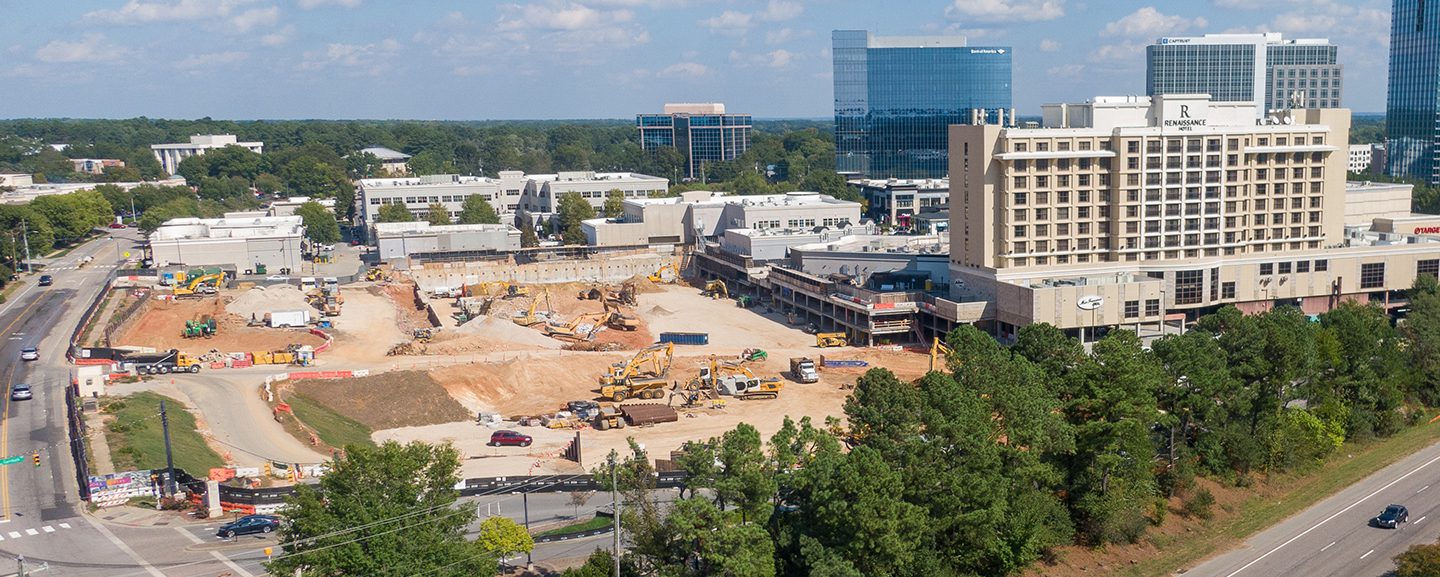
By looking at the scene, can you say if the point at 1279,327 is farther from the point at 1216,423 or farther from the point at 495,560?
the point at 495,560

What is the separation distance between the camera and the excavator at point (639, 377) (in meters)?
72.2

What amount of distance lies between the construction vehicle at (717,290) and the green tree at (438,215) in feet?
148

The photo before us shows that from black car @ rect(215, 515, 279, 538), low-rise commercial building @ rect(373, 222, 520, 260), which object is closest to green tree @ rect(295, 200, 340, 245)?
low-rise commercial building @ rect(373, 222, 520, 260)

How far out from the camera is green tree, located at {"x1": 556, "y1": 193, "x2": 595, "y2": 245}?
14338 centimetres

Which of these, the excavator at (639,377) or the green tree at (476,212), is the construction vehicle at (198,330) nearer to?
the excavator at (639,377)

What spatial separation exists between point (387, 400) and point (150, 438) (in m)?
15.4

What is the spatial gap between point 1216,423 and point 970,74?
141167mm

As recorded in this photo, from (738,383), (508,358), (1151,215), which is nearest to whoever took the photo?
(738,383)

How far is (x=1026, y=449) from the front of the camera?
46.2m

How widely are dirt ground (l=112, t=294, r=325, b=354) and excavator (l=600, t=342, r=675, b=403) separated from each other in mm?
26384

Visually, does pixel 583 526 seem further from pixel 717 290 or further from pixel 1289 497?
pixel 717 290

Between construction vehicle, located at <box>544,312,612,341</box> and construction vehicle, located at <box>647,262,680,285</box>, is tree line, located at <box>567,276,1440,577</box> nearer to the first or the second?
construction vehicle, located at <box>544,312,612,341</box>

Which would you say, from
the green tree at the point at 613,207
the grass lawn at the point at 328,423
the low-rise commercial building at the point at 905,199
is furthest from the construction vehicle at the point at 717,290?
the grass lawn at the point at 328,423

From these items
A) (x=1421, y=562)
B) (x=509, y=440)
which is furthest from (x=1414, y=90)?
(x=509, y=440)
